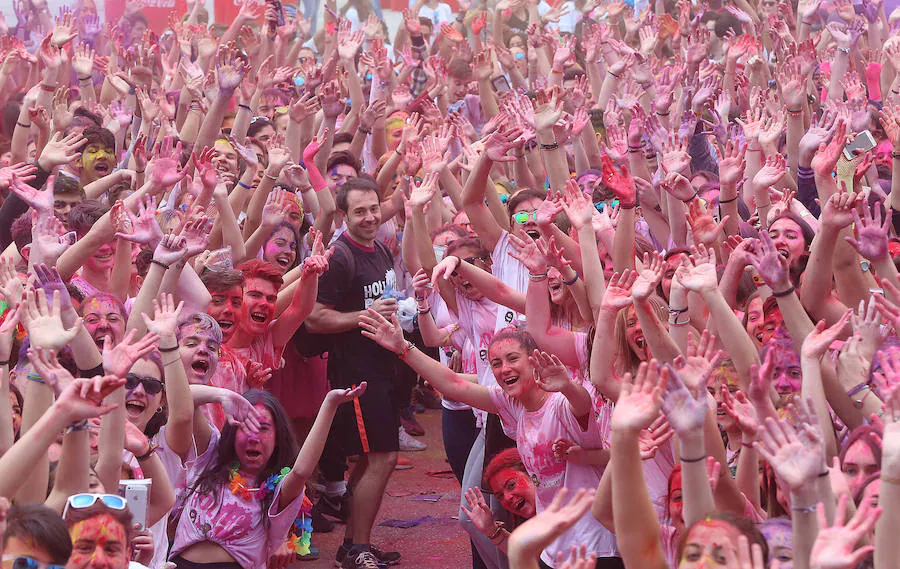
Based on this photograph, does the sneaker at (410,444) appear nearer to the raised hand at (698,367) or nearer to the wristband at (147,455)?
the wristband at (147,455)

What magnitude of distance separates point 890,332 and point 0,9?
11312mm

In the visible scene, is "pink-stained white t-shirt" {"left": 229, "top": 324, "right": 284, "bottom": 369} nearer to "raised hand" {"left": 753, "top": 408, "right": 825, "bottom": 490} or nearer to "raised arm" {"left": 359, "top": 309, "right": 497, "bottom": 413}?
"raised arm" {"left": 359, "top": 309, "right": 497, "bottom": 413}

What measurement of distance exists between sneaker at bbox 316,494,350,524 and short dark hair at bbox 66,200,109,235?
1957 mm

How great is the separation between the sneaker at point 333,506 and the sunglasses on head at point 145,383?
2.50 metres

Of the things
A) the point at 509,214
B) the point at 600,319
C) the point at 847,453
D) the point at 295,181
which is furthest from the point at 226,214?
the point at 847,453

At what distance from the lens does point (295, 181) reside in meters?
6.89

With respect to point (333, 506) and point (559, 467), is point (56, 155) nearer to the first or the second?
point (333, 506)

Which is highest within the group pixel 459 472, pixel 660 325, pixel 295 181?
pixel 295 181

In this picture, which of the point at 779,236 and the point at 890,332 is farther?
the point at 779,236

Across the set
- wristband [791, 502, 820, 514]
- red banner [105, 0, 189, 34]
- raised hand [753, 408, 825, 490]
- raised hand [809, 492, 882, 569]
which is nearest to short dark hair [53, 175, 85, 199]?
raised hand [753, 408, 825, 490]

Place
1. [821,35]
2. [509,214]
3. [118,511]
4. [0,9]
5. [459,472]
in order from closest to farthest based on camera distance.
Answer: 1. [118,511]
2. [459,472]
3. [509,214]
4. [821,35]
5. [0,9]

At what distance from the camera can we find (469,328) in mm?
5828

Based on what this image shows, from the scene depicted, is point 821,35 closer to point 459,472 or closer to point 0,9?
point 459,472

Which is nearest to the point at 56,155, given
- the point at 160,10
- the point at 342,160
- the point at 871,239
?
the point at 342,160
